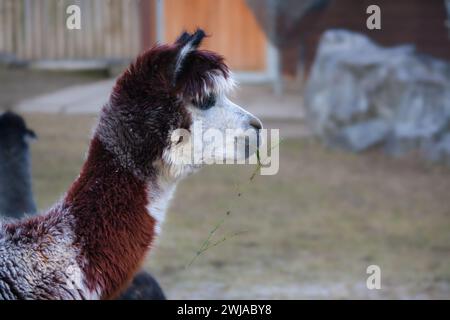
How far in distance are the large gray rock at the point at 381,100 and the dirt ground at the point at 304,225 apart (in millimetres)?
259

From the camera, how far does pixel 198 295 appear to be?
259 inches

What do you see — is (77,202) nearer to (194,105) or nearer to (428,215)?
(194,105)

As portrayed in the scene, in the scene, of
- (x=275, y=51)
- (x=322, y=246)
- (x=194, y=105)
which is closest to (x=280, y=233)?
(x=322, y=246)

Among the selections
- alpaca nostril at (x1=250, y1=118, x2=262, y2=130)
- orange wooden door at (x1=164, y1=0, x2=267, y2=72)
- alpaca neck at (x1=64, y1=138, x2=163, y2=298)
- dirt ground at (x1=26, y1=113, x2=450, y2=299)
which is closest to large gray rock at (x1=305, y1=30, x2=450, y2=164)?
dirt ground at (x1=26, y1=113, x2=450, y2=299)

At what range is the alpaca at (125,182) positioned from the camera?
8.62 ft

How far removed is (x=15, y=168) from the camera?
187 inches

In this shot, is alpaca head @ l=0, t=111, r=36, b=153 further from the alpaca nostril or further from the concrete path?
the concrete path

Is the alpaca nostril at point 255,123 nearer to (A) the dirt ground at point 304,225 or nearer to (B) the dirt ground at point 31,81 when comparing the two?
(A) the dirt ground at point 304,225

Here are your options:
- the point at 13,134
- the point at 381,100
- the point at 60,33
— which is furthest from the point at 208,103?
the point at 60,33

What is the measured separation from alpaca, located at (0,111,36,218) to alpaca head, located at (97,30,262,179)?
1.93 meters

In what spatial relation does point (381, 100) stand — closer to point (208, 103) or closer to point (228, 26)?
point (228, 26)

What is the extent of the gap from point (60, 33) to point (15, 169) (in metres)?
12.7

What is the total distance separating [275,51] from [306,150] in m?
4.30

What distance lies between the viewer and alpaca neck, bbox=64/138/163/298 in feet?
8.69
